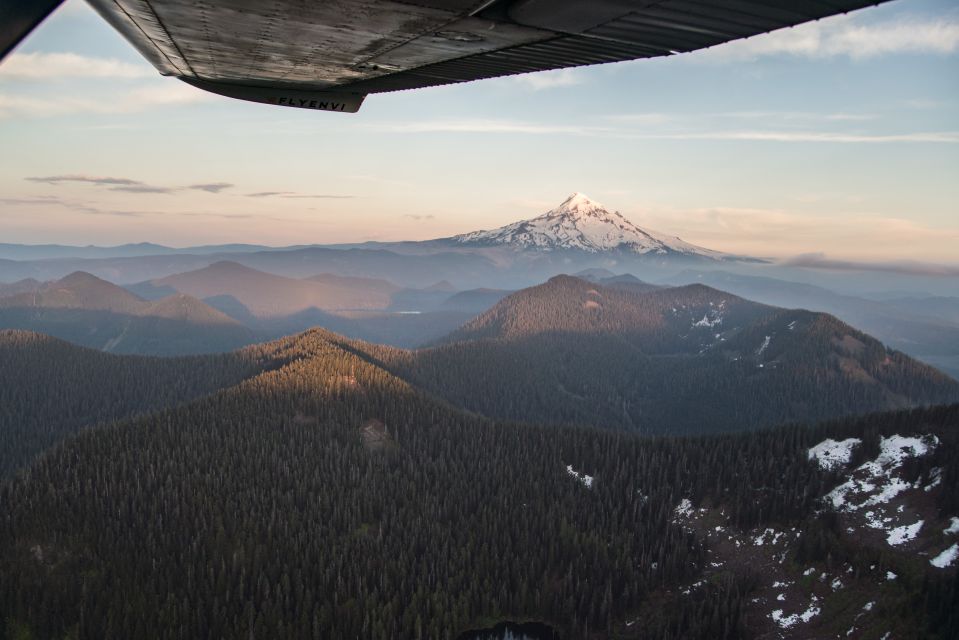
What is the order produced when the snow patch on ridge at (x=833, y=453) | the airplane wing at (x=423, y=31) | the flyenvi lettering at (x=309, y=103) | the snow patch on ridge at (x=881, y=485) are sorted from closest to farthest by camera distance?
the airplane wing at (x=423, y=31), the flyenvi lettering at (x=309, y=103), the snow patch on ridge at (x=881, y=485), the snow patch on ridge at (x=833, y=453)

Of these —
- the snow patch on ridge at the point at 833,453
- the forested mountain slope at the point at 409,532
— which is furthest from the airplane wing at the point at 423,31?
the snow patch on ridge at the point at 833,453

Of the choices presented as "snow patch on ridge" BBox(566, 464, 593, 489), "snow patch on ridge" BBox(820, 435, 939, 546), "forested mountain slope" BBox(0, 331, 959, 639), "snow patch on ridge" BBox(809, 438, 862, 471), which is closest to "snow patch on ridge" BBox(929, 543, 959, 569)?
"forested mountain slope" BBox(0, 331, 959, 639)

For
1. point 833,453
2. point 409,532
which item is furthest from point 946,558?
point 409,532

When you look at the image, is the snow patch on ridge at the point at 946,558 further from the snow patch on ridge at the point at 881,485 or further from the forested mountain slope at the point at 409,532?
the snow patch on ridge at the point at 881,485

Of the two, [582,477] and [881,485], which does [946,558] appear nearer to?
[881,485]

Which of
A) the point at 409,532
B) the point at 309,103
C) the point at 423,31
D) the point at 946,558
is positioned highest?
the point at 309,103

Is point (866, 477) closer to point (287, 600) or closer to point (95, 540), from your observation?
point (287, 600)

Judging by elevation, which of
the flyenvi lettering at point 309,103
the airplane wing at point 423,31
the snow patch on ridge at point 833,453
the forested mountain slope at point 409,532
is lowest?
Answer: the forested mountain slope at point 409,532
